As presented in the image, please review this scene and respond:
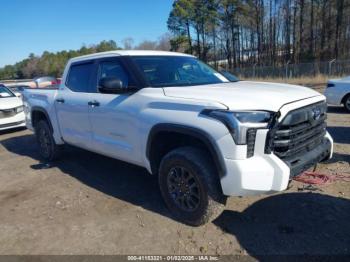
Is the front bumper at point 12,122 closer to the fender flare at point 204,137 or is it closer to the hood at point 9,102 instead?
the hood at point 9,102

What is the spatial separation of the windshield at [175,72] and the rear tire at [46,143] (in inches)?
110

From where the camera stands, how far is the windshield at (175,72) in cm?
433

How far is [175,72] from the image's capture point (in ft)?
15.2

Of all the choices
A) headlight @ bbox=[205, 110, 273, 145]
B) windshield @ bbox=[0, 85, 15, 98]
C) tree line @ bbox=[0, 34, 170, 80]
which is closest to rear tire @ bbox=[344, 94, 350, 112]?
headlight @ bbox=[205, 110, 273, 145]

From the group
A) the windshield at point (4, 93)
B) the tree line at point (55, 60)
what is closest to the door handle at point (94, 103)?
the windshield at point (4, 93)

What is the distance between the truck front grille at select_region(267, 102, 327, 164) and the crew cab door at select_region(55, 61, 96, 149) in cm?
276

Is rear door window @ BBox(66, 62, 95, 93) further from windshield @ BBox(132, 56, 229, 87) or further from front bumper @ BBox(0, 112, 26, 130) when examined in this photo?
front bumper @ BBox(0, 112, 26, 130)

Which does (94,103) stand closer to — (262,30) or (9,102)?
(9,102)

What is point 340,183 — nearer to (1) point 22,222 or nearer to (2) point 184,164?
(2) point 184,164

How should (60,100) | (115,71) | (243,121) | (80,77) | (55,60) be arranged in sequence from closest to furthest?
(243,121) < (115,71) < (80,77) < (60,100) < (55,60)

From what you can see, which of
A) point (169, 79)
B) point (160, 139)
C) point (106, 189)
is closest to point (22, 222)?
point (106, 189)

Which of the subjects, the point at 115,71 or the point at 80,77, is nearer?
the point at 115,71

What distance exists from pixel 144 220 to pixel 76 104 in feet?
7.13

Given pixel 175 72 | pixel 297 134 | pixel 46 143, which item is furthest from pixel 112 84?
pixel 46 143
